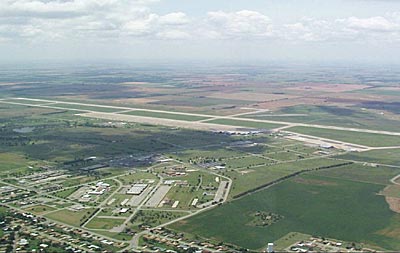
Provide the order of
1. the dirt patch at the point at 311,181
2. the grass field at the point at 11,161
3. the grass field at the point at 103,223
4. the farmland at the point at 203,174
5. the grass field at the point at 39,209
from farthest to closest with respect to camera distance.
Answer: the grass field at the point at 11,161 → the dirt patch at the point at 311,181 → the grass field at the point at 39,209 → the grass field at the point at 103,223 → the farmland at the point at 203,174

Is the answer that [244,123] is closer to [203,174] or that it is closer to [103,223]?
[203,174]

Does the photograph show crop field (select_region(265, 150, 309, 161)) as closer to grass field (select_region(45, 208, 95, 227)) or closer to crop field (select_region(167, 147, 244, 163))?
crop field (select_region(167, 147, 244, 163))

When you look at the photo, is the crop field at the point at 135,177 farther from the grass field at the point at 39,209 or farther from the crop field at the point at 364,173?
the crop field at the point at 364,173

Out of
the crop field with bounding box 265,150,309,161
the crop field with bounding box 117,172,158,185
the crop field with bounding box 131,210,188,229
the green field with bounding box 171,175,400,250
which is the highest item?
the crop field with bounding box 265,150,309,161

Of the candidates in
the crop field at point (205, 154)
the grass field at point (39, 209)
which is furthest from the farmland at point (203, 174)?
the grass field at point (39, 209)

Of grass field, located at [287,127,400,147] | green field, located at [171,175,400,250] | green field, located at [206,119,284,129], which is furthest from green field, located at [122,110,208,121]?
green field, located at [171,175,400,250]
